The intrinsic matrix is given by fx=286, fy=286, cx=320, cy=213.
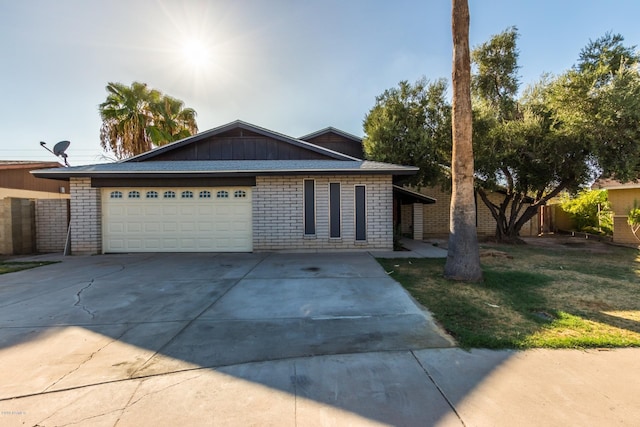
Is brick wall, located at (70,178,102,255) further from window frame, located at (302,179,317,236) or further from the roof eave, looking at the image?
window frame, located at (302,179,317,236)

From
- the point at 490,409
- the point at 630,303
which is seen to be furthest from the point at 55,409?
the point at 630,303

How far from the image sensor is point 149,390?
2533 millimetres

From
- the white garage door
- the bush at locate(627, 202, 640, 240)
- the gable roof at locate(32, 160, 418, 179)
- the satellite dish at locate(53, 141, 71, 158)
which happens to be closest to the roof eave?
the gable roof at locate(32, 160, 418, 179)

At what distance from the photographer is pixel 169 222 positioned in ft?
33.5

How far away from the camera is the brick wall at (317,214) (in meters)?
10.1

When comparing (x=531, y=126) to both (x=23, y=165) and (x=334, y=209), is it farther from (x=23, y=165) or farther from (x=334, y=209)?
(x=23, y=165)

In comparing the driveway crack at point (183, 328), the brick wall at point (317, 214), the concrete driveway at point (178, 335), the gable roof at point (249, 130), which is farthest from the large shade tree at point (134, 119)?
the driveway crack at point (183, 328)

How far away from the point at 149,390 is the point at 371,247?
8362mm

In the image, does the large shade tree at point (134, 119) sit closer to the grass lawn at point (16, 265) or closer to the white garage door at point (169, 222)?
the white garage door at point (169, 222)

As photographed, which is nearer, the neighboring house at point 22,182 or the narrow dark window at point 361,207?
the narrow dark window at point 361,207

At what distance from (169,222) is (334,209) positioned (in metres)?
5.91

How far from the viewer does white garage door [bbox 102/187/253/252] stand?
10219mm

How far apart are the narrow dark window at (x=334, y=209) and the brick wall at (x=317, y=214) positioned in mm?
130

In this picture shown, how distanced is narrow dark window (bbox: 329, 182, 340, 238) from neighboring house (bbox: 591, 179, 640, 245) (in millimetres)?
11160
